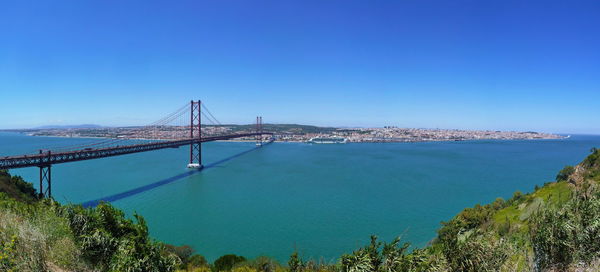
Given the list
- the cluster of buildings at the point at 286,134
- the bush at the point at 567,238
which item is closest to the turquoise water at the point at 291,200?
the bush at the point at 567,238

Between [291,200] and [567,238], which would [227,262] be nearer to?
[567,238]

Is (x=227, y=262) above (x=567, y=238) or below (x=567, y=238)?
below

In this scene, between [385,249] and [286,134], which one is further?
[286,134]

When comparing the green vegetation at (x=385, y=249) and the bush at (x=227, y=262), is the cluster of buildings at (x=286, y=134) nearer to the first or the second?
the bush at (x=227, y=262)

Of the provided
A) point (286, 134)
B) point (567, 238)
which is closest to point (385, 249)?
point (567, 238)

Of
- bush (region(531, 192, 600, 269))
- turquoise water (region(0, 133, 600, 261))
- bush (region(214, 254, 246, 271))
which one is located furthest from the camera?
turquoise water (region(0, 133, 600, 261))

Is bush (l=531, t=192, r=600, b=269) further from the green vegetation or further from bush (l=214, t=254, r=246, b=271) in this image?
bush (l=214, t=254, r=246, b=271)

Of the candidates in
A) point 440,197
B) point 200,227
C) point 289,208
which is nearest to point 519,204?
point 440,197

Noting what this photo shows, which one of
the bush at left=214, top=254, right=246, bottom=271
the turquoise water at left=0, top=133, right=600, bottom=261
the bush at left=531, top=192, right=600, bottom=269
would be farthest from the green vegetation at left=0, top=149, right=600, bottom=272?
the turquoise water at left=0, top=133, right=600, bottom=261

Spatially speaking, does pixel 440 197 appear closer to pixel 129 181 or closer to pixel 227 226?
pixel 227 226

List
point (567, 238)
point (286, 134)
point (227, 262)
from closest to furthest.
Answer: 1. point (567, 238)
2. point (227, 262)
3. point (286, 134)

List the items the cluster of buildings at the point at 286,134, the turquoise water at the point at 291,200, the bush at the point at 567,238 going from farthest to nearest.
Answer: the cluster of buildings at the point at 286,134
the turquoise water at the point at 291,200
the bush at the point at 567,238
